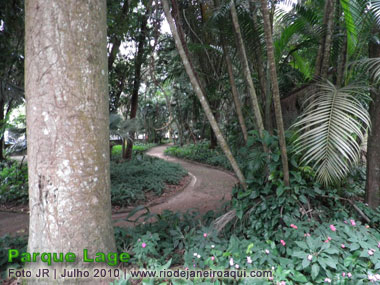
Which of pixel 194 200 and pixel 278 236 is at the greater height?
pixel 278 236

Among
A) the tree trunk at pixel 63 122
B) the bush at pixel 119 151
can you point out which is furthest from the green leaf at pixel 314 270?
the bush at pixel 119 151

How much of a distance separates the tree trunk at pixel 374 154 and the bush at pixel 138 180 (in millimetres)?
4712

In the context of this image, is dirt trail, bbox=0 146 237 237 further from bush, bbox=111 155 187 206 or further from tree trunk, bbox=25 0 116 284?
tree trunk, bbox=25 0 116 284

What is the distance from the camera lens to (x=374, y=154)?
311cm

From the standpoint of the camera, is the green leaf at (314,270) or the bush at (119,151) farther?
the bush at (119,151)

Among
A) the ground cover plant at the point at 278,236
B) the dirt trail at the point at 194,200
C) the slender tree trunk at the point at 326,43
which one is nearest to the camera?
the ground cover plant at the point at 278,236

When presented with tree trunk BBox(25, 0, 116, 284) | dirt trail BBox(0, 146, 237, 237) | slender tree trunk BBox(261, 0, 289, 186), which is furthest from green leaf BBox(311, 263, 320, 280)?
dirt trail BBox(0, 146, 237, 237)

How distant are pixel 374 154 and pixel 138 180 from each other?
567 centimetres

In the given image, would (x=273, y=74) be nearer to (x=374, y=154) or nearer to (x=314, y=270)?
(x=314, y=270)

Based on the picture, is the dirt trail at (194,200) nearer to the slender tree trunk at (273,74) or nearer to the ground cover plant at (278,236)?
the ground cover plant at (278,236)

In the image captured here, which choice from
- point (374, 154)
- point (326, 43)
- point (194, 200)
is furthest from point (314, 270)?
point (194, 200)

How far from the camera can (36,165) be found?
1.85 m

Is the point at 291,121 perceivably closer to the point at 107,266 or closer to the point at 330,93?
the point at 330,93

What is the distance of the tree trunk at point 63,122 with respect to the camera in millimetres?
1797
